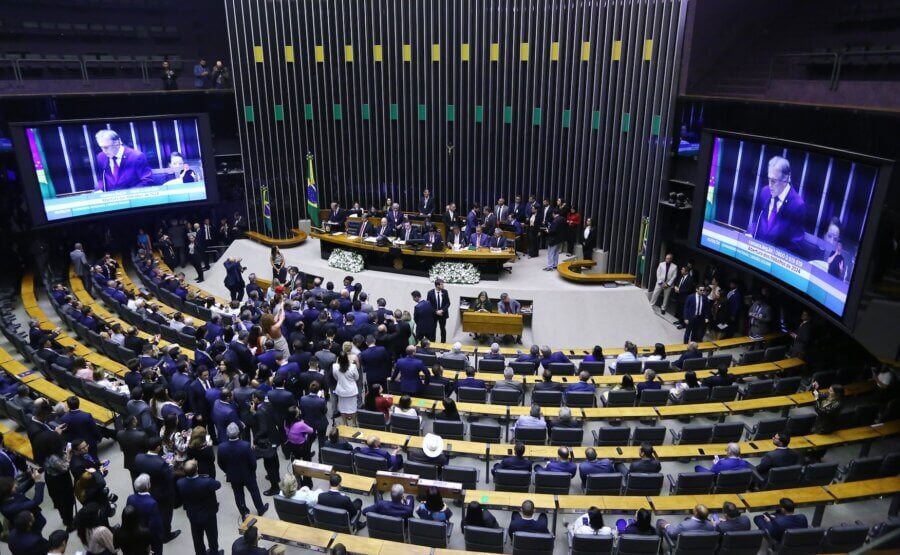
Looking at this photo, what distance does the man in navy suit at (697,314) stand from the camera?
11.4 meters

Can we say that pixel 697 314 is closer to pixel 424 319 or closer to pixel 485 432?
pixel 424 319

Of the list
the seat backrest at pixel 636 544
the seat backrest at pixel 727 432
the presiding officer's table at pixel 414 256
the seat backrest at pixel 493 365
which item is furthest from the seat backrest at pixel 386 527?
the presiding officer's table at pixel 414 256

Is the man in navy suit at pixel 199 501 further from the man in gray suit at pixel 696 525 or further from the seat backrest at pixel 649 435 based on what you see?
→ the seat backrest at pixel 649 435

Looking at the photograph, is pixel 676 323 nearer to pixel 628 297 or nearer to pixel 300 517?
pixel 628 297

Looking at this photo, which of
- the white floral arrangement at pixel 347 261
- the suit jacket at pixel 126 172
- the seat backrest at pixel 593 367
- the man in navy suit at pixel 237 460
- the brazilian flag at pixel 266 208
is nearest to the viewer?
the man in navy suit at pixel 237 460

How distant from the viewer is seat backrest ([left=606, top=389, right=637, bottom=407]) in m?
8.35

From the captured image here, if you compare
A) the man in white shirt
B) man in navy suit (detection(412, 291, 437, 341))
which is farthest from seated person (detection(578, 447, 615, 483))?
the man in white shirt

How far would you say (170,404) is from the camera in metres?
6.77

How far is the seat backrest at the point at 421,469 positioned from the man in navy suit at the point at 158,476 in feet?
7.95

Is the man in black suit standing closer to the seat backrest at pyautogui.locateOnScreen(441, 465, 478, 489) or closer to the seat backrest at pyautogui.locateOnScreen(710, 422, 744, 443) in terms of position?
the seat backrest at pyautogui.locateOnScreen(441, 465, 478, 489)

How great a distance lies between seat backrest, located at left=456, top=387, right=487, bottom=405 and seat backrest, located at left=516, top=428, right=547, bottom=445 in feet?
3.62

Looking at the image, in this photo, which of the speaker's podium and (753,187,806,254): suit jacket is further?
the speaker's podium

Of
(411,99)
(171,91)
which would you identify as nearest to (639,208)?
(411,99)

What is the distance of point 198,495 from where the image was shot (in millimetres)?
5645
